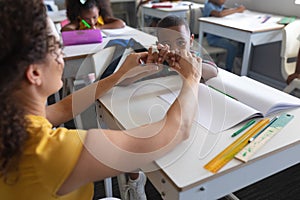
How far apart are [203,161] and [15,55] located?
45cm

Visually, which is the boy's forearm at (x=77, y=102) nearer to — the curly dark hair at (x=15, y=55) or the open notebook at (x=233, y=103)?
the open notebook at (x=233, y=103)

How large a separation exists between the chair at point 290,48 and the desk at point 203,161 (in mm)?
1241

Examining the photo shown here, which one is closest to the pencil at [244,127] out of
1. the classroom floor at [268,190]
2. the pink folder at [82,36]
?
the classroom floor at [268,190]

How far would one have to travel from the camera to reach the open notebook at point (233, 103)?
0.84 m

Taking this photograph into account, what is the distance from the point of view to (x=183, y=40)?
102 centimetres

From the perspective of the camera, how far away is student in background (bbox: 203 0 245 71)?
2.85 m

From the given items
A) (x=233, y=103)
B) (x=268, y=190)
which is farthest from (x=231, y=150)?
(x=268, y=190)

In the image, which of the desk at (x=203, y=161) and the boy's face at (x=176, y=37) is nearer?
the desk at (x=203, y=161)

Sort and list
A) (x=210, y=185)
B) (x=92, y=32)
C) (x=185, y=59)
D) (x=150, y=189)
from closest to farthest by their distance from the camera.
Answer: (x=210, y=185) < (x=185, y=59) < (x=150, y=189) < (x=92, y=32)

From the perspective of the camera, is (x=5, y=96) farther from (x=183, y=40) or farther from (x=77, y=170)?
(x=183, y=40)

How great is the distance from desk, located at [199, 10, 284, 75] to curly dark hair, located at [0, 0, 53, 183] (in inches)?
82.2

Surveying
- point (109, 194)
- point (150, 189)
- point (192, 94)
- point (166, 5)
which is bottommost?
point (150, 189)

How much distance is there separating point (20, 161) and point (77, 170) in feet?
0.34

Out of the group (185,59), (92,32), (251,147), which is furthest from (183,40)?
(92,32)
